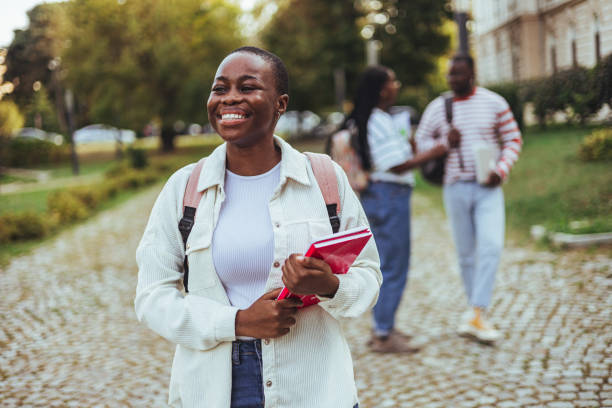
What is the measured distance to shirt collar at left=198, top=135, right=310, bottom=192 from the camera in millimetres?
2135

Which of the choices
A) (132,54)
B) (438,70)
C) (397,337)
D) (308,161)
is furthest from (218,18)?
(308,161)

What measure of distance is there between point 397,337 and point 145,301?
354 centimetres

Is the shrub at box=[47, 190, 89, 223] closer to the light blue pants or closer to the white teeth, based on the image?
the light blue pants

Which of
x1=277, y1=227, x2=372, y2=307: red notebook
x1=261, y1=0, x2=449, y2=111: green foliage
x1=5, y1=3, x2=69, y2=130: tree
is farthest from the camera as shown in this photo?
x1=261, y1=0, x2=449, y2=111: green foliage

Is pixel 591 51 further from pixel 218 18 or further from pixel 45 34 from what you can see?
pixel 218 18

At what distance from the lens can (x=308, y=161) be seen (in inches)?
90.6

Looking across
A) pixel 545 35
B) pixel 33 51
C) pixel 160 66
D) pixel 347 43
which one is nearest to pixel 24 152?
pixel 33 51

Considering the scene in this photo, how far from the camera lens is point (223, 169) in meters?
2.19

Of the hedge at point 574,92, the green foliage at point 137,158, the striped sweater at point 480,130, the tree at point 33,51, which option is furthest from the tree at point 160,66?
the striped sweater at point 480,130

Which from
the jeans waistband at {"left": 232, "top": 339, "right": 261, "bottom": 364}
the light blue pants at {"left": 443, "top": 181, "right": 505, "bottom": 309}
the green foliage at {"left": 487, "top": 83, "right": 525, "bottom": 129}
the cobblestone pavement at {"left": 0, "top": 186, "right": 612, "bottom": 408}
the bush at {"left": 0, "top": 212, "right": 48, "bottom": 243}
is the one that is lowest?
the cobblestone pavement at {"left": 0, "top": 186, "right": 612, "bottom": 408}

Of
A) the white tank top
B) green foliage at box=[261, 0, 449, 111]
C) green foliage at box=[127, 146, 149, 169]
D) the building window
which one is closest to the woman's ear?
the white tank top

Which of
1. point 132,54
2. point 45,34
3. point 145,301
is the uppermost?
point 132,54

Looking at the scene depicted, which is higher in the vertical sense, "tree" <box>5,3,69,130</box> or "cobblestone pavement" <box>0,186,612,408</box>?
"tree" <box>5,3,69,130</box>

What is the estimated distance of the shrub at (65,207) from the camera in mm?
13805
